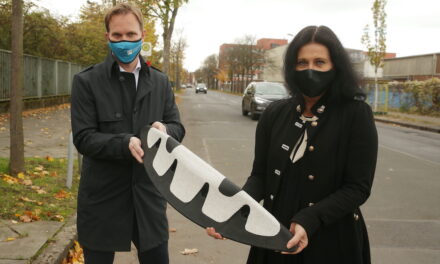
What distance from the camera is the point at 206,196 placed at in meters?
1.94

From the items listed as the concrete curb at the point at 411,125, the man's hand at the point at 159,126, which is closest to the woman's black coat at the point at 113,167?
the man's hand at the point at 159,126

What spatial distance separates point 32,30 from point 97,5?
21.2 meters

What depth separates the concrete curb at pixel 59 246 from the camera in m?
3.45

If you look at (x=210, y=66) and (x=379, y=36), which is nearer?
(x=379, y=36)

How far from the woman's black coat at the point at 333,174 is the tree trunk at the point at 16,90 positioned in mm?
4853

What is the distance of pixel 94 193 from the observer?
7.89 ft

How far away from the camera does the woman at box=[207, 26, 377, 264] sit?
1884 mm

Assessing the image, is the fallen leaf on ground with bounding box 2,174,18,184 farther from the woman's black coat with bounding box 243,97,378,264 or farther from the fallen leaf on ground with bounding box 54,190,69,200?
the woman's black coat with bounding box 243,97,378,264

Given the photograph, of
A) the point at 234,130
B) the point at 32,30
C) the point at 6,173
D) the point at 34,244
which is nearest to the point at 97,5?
the point at 32,30

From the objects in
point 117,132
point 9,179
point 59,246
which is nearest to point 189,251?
point 59,246

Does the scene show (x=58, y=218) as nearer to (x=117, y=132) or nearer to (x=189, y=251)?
(x=189, y=251)

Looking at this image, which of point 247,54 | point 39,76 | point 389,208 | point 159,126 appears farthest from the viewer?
point 247,54

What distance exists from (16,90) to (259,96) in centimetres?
1303

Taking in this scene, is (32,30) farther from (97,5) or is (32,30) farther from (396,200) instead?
(97,5)
